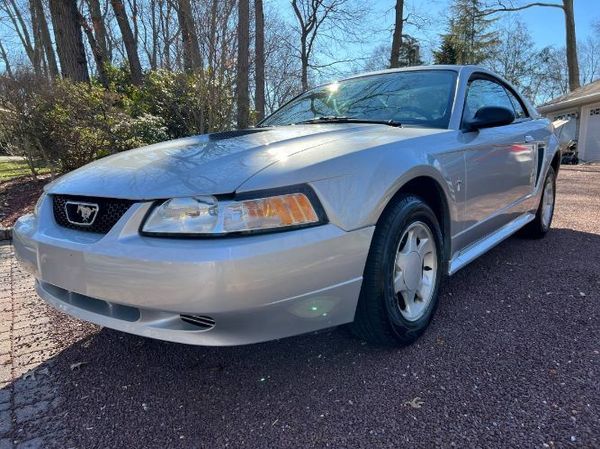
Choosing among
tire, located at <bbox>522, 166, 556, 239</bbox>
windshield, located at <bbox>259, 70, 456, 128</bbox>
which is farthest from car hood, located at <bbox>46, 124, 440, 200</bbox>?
tire, located at <bbox>522, 166, 556, 239</bbox>

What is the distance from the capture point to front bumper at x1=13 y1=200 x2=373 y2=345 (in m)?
1.65

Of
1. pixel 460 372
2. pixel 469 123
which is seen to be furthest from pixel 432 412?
pixel 469 123

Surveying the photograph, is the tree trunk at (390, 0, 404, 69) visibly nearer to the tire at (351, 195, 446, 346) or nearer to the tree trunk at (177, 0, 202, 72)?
the tree trunk at (177, 0, 202, 72)

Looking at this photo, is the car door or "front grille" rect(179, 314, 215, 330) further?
the car door

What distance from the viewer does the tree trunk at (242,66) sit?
7980mm

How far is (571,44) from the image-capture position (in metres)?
25.5

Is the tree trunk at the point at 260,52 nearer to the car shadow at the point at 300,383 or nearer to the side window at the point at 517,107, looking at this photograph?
the side window at the point at 517,107

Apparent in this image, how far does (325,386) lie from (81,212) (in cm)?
135

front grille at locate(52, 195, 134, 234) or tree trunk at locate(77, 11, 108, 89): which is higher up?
tree trunk at locate(77, 11, 108, 89)

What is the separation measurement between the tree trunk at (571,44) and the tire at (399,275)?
27729mm

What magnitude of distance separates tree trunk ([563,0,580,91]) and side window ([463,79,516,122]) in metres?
25.8

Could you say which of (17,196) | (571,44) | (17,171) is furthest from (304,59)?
(17,196)

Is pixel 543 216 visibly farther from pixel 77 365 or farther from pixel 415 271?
pixel 77 365

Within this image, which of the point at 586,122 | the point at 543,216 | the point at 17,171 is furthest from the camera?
the point at 586,122
